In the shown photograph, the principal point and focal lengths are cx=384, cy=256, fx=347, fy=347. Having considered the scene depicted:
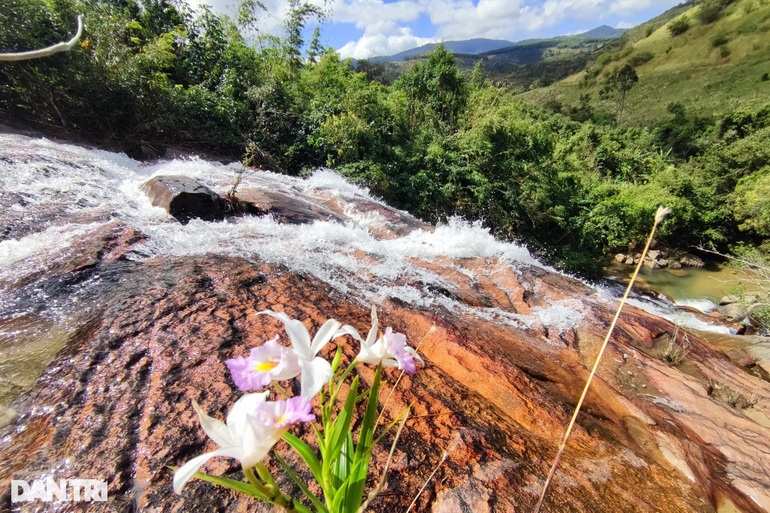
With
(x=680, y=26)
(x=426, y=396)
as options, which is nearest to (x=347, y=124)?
(x=426, y=396)

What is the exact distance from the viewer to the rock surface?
151cm

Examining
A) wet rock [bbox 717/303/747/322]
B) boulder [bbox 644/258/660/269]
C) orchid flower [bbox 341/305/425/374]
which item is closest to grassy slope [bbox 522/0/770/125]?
boulder [bbox 644/258/660/269]

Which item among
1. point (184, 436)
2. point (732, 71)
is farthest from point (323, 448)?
point (732, 71)

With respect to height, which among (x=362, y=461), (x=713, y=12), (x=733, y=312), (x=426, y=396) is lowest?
(x=733, y=312)

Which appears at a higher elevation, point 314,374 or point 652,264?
point 314,374

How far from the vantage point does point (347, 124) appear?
10.0 meters

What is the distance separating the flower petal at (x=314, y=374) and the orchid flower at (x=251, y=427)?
5 centimetres

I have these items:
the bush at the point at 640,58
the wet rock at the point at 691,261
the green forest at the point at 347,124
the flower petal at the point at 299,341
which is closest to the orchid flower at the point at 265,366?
the flower petal at the point at 299,341

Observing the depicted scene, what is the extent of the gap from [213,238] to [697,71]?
209 feet

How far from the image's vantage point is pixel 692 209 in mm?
14656

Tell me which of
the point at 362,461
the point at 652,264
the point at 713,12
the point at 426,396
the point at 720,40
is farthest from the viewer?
the point at 713,12

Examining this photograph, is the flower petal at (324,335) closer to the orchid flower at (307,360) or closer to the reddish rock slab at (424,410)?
the orchid flower at (307,360)

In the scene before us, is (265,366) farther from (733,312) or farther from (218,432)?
(733,312)

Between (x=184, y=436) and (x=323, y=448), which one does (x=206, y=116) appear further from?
(x=323, y=448)
